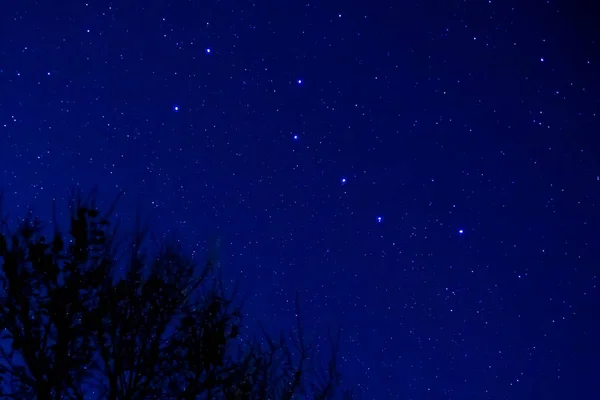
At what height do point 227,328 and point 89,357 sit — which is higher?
point 227,328

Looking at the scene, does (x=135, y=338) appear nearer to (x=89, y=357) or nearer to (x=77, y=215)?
(x=89, y=357)

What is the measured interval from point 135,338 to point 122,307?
0.49m

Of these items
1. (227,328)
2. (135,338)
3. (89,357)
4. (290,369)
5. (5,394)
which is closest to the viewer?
(5,394)

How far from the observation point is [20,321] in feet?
23.3

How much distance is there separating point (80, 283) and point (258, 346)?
3.44 metres

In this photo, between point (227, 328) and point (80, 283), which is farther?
point (227, 328)

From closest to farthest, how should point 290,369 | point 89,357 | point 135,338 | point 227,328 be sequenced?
point 89,357 < point 135,338 < point 227,328 < point 290,369

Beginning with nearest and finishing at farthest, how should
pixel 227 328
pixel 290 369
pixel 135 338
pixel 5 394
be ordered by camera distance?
pixel 5 394 → pixel 135 338 → pixel 227 328 → pixel 290 369

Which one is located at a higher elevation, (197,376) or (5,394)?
(197,376)

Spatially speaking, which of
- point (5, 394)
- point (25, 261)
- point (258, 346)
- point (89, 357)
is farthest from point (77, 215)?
point (258, 346)

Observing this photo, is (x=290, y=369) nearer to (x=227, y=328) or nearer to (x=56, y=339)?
(x=227, y=328)

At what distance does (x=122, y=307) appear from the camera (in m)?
7.60

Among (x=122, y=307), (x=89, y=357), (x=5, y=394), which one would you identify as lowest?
(x=5, y=394)

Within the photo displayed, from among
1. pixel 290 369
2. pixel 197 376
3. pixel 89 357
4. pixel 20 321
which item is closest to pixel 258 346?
pixel 290 369
